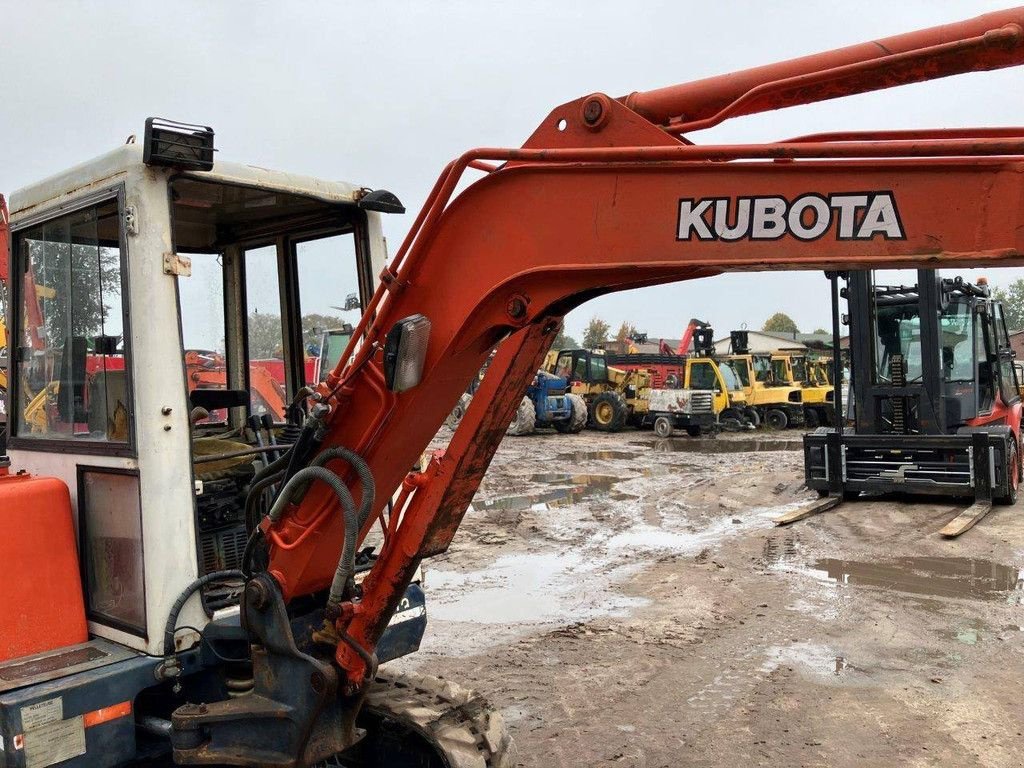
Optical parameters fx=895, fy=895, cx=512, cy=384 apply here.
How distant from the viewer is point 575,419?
78.5 feet

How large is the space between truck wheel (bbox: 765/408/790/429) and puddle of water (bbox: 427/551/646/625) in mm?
17623

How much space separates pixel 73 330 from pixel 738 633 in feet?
15.6

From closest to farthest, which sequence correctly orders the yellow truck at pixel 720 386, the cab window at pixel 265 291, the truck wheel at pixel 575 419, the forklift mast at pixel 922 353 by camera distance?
the cab window at pixel 265 291 → the forklift mast at pixel 922 353 → the yellow truck at pixel 720 386 → the truck wheel at pixel 575 419

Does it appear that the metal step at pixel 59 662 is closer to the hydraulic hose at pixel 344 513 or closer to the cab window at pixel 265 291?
the hydraulic hose at pixel 344 513

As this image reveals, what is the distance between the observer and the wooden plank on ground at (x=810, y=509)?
10.2 m

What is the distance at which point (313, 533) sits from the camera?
114 inches

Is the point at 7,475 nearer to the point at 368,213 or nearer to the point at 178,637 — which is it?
the point at 178,637

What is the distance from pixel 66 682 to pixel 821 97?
2.77 metres

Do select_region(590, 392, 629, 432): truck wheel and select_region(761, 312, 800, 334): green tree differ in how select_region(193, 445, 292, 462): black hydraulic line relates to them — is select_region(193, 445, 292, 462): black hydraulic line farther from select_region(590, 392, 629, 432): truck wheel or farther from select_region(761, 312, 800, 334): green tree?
select_region(761, 312, 800, 334): green tree

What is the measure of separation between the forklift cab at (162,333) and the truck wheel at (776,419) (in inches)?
878

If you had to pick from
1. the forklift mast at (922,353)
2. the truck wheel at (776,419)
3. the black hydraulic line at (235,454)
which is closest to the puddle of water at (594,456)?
the forklift mast at (922,353)

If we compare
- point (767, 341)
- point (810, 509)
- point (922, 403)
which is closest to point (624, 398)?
point (922, 403)

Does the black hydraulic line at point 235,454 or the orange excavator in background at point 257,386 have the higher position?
the orange excavator in background at point 257,386

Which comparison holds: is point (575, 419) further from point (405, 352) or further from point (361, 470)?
point (405, 352)
